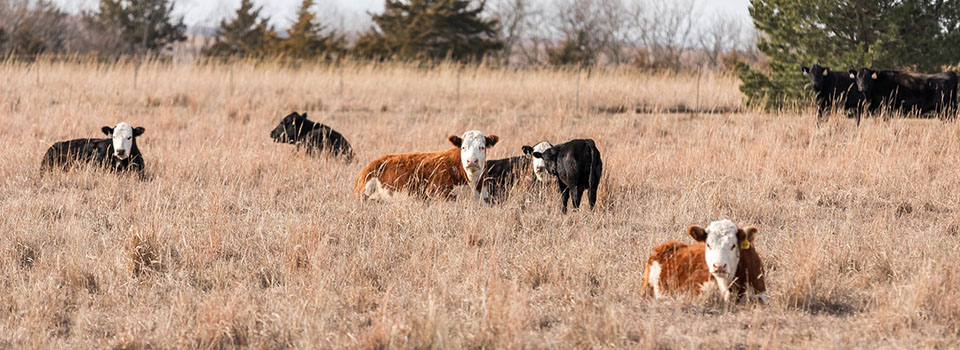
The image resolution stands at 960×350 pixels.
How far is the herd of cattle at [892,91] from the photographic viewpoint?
1280cm

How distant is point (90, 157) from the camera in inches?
363

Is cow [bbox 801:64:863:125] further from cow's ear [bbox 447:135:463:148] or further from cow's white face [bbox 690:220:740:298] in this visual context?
cow's white face [bbox 690:220:740:298]

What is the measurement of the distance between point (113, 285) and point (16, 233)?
1682 millimetres

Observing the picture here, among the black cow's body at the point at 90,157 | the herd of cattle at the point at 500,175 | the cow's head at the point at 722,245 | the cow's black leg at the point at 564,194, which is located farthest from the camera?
the black cow's body at the point at 90,157

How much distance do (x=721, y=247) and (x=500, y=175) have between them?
3.76 meters

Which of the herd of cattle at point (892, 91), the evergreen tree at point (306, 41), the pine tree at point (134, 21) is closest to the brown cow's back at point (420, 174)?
the herd of cattle at point (892, 91)

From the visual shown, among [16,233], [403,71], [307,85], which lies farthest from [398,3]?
[16,233]

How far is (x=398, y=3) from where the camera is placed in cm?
3359

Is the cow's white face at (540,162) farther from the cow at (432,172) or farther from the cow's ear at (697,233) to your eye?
the cow's ear at (697,233)

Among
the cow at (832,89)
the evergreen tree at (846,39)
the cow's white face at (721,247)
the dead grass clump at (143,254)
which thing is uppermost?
the evergreen tree at (846,39)

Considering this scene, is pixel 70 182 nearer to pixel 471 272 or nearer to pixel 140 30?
pixel 471 272

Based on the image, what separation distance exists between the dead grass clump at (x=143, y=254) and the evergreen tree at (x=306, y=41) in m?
29.5

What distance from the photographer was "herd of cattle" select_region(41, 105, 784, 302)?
4664 mm

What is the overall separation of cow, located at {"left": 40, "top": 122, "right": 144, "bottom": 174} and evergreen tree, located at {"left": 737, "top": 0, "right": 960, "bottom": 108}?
9403mm
